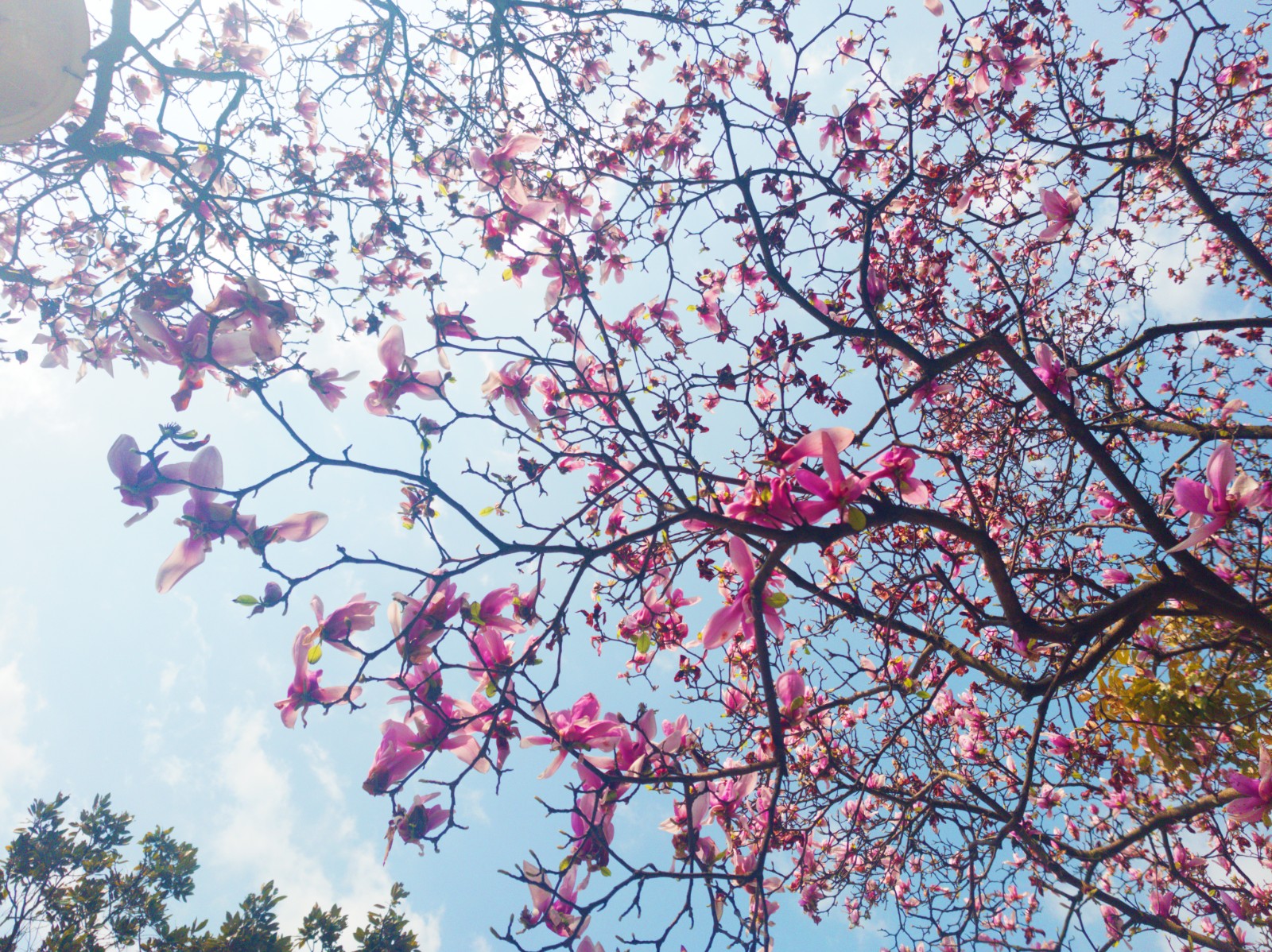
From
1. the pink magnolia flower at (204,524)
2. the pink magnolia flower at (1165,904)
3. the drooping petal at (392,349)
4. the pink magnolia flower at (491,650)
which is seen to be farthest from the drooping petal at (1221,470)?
the pink magnolia flower at (1165,904)

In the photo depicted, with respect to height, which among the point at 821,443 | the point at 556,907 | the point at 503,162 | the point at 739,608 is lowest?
the point at 556,907

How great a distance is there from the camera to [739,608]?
163 cm

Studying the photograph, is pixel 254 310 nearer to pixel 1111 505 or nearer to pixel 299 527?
pixel 299 527

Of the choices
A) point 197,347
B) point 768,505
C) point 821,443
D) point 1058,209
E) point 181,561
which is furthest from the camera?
point 1058,209

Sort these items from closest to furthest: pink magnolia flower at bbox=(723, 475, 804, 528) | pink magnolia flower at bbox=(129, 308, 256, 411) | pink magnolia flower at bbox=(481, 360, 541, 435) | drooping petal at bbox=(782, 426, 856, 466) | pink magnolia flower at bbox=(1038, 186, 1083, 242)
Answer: drooping petal at bbox=(782, 426, 856, 466), pink magnolia flower at bbox=(723, 475, 804, 528), pink magnolia flower at bbox=(129, 308, 256, 411), pink magnolia flower at bbox=(481, 360, 541, 435), pink magnolia flower at bbox=(1038, 186, 1083, 242)

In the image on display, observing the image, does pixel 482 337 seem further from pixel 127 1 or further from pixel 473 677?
pixel 127 1

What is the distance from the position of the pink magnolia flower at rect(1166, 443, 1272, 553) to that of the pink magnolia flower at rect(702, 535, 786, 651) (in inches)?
39.1

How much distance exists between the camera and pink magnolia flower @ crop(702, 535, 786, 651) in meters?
1.54

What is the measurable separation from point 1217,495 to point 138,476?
270 centimetres

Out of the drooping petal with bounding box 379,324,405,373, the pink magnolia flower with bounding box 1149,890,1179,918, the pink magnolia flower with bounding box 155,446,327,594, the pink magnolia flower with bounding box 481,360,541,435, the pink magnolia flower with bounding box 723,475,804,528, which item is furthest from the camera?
the pink magnolia flower with bounding box 1149,890,1179,918

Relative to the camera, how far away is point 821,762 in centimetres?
344

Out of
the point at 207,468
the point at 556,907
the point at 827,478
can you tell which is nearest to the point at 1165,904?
the point at 556,907

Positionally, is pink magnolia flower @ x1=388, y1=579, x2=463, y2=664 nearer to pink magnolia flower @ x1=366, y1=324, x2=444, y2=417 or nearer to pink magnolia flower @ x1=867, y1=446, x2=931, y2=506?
pink magnolia flower @ x1=366, y1=324, x2=444, y2=417

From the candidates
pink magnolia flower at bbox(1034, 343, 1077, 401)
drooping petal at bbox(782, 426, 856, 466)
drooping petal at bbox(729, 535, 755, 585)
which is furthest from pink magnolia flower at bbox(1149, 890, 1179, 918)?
drooping petal at bbox(782, 426, 856, 466)
